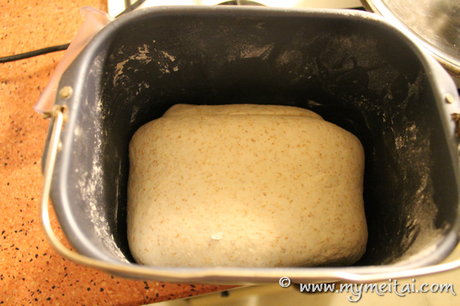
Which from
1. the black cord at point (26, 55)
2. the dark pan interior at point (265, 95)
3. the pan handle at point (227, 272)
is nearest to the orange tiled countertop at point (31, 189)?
the black cord at point (26, 55)

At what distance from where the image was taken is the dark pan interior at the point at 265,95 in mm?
471

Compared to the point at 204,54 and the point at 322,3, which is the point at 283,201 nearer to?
the point at 204,54

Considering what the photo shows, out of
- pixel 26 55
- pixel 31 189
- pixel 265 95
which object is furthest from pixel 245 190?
pixel 26 55

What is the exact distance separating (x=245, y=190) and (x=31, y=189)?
0.59 m

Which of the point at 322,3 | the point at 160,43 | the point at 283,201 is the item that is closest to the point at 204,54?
the point at 160,43

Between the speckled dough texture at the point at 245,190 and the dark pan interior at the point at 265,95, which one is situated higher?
the dark pan interior at the point at 265,95

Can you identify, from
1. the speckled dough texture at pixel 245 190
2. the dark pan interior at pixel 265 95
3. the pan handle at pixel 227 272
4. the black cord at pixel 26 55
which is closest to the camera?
the pan handle at pixel 227 272

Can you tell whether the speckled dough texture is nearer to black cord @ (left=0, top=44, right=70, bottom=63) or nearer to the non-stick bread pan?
the non-stick bread pan

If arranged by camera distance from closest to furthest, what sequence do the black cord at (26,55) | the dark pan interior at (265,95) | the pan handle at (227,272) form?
the pan handle at (227,272) < the dark pan interior at (265,95) < the black cord at (26,55)

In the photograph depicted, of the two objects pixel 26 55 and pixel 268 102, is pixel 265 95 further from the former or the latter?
pixel 26 55

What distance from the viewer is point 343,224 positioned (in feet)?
2.04

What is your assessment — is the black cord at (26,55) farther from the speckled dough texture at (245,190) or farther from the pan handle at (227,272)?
the pan handle at (227,272)

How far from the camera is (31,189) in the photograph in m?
0.75

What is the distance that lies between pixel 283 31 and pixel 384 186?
43 centimetres
